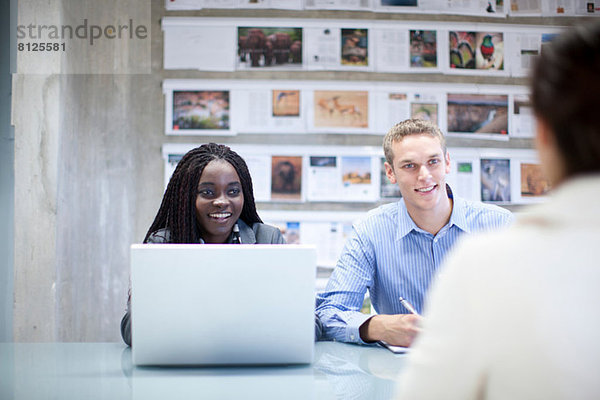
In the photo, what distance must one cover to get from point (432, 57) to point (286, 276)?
2.16m

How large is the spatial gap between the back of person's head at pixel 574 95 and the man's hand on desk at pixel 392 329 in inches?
35.4

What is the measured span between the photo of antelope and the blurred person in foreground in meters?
2.34

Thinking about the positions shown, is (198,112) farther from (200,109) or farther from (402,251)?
(402,251)

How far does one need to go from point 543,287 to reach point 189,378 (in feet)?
2.68

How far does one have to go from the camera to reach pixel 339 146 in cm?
285

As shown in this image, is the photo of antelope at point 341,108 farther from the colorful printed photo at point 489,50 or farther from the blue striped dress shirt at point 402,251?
the blue striped dress shirt at point 402,251

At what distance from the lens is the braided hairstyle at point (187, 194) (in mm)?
1843

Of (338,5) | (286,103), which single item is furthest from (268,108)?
(338,5)

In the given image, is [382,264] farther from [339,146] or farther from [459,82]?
[459,82]

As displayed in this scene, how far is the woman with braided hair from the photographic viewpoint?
1.84 m

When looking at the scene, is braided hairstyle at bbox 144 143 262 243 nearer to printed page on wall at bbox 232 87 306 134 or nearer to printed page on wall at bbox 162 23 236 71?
printed page on wall at bbox 232 87 306 134

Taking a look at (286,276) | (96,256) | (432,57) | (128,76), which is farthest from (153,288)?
(432,57)

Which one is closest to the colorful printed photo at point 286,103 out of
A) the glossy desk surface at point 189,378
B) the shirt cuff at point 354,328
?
the shirt cuff at point 354,328

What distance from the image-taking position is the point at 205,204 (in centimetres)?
184
